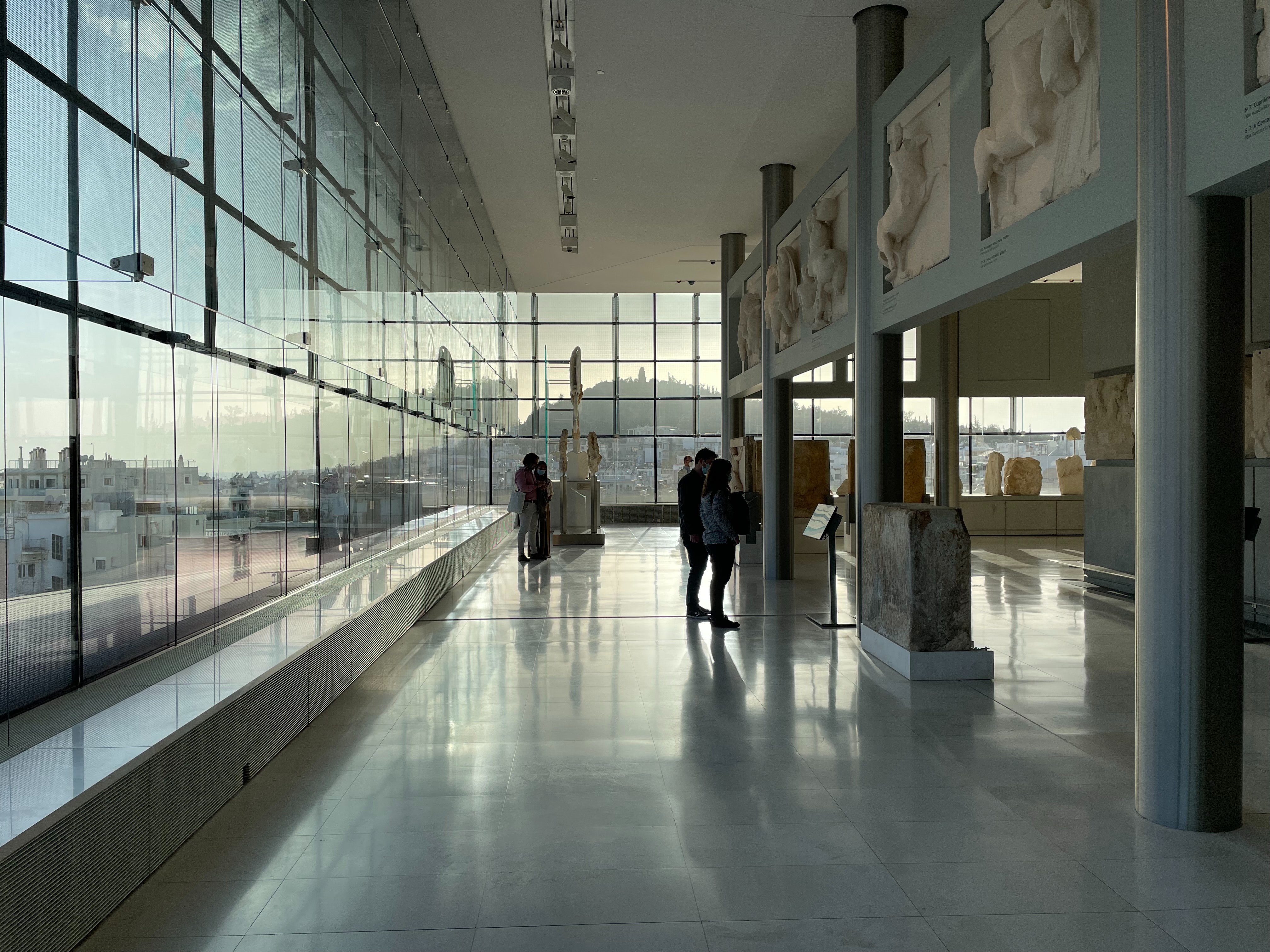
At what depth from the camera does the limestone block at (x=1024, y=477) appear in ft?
84.7

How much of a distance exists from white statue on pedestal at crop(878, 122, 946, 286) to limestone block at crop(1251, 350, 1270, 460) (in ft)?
16.6

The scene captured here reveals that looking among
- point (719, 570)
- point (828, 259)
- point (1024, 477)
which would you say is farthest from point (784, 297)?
point (1024, 477)

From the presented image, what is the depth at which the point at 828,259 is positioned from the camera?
11414 millimetres

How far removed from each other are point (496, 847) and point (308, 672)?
2.65 meters

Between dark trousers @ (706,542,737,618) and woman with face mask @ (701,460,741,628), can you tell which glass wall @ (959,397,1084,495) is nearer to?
dark trousers @ (706,542,737,618)

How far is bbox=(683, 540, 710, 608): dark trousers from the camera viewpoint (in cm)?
1073

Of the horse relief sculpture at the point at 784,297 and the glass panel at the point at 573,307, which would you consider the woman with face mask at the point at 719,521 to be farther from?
the glass panel at the point at 573,307

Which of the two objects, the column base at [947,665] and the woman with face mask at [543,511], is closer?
the column base at [947,665]

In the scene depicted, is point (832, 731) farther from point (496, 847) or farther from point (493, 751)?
point (496, 847)

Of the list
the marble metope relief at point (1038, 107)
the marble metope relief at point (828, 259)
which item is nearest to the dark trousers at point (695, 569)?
the marble metope relief at point (828, 259)

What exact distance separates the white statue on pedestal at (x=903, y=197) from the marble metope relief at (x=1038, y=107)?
1.39m

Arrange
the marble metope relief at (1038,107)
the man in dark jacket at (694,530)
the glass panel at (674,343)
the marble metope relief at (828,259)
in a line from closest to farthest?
1. the marble metope relief at (1038,107)
2. the man in dark jacket at (694,530)
3. the marble metope relief at (828,259)
4. the glass panel at (674,343)

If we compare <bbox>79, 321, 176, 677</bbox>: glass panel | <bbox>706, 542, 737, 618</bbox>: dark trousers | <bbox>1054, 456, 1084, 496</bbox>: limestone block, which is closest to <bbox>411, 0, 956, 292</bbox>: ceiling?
<bbox>706, 542, 737, 618</bbox>: dark trousers

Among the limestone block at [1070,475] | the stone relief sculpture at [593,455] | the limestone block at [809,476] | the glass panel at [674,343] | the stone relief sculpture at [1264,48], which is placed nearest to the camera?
the stone relief sculpture at [1264,48]
